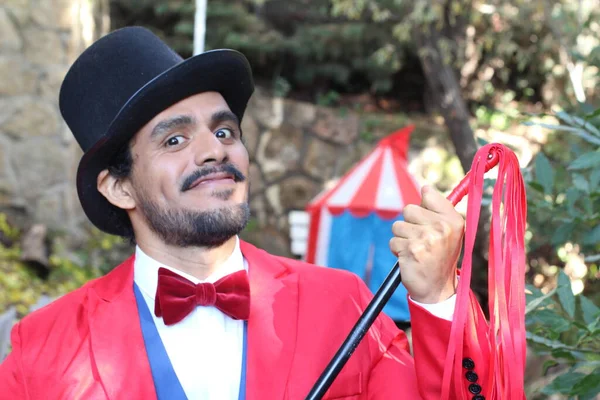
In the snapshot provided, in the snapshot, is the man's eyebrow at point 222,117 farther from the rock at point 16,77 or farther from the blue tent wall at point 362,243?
the rock at point 16,77

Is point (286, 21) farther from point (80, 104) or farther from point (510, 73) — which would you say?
point (80, 104)

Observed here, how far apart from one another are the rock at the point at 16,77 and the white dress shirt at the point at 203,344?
14.6ft

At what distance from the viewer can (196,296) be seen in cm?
184

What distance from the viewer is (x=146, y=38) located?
202 centimetres

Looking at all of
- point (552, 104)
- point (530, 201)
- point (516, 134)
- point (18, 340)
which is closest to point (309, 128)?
point (516, 134)

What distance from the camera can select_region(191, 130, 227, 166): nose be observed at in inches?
72.9

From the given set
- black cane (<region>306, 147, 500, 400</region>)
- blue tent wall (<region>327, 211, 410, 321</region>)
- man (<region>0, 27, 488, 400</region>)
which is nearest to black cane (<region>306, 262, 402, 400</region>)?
black cane (<region>306, 147, 500, 400</region>)

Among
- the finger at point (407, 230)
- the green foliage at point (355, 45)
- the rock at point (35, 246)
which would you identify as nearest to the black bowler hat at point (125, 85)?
the finger at point (407, 230)

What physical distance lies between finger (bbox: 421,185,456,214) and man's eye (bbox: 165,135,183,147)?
0.68 metres

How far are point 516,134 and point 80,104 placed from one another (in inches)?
236

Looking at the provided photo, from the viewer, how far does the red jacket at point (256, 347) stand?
68.1 inches

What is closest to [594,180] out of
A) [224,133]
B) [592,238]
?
[592,238]

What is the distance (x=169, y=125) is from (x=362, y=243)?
3.47m

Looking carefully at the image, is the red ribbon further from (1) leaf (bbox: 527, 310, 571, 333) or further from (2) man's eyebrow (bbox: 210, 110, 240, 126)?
(2) man's eyebrow (bbox: 210, 110, 240, 126)
